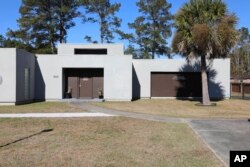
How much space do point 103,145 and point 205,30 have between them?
54.8 ft

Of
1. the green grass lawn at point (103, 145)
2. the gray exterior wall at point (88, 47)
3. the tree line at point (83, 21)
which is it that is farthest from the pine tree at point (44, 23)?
the green grass lawn at point (103, 145)

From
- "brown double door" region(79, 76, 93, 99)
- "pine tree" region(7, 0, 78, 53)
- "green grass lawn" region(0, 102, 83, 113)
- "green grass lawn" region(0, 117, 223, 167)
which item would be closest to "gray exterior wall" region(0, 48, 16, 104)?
"green grass lawn" region(0, 102, 83, 113)

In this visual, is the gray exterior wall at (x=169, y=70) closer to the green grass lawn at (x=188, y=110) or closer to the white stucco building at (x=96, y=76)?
the white stucco building at (x=96, y=76)

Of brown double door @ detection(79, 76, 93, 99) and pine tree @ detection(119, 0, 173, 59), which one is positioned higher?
pine tree @ detection(119, 0, 173, 59)

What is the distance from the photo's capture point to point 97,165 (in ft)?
29.6

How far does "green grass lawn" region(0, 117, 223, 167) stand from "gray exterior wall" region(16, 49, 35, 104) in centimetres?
1031

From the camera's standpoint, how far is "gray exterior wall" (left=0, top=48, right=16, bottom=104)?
26.2 m

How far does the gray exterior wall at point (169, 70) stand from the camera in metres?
35.9

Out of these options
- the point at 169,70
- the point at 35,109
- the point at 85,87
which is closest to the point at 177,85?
the point at 169,70

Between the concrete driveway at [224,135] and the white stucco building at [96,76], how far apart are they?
14.1 metres

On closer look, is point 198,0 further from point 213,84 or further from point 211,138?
point 211,138

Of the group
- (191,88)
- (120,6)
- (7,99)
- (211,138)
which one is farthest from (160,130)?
(120,6)

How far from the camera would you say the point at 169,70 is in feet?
118

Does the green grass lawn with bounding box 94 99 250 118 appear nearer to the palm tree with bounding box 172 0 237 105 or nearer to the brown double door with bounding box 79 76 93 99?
the palm tree with bounding box 172 0 237 105
